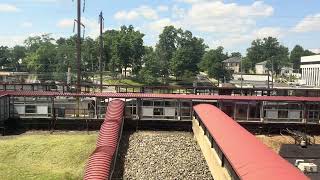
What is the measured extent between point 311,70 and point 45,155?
113095 millimetres

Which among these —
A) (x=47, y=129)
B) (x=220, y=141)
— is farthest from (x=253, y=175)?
(x=47, y=129)

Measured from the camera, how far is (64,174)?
90.8ft

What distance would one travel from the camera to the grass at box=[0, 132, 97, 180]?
91.1 feet

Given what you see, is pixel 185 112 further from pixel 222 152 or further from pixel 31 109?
pixel 222 152

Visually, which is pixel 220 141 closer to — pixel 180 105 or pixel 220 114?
pixel 220 114

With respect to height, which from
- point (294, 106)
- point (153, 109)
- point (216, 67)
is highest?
point (216, 67)

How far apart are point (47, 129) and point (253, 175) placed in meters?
28.5

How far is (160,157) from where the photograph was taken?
3241 cm

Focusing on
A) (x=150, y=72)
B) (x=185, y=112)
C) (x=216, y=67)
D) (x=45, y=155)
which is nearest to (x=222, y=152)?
(x=45, y=155)


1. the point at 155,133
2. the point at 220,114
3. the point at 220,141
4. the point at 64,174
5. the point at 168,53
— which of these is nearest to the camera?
the point at 220,141

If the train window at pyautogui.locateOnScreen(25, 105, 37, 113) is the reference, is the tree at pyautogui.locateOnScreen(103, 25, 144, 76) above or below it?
above

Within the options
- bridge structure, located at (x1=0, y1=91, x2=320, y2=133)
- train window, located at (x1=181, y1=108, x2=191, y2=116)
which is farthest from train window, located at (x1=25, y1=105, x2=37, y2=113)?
train window, located at (x1=181, y1=108, x2=191, y2=116)

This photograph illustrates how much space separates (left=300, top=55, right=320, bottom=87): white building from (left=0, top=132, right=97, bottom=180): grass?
101178 millimetres

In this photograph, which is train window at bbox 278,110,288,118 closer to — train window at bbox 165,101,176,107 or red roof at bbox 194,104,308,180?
train window at bbox 165,101,176,107
